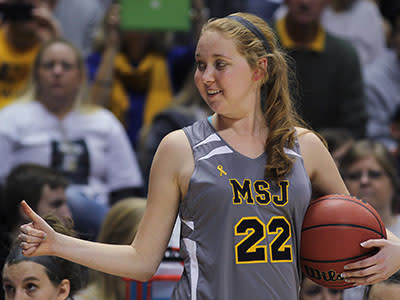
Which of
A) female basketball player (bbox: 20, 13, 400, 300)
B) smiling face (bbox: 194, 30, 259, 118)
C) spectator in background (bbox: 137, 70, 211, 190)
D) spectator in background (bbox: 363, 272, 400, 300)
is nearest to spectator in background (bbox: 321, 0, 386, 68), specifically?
spectator in background (bbox: 137, 70, 211, 190)

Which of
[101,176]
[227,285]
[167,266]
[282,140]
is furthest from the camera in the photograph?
[101,176]

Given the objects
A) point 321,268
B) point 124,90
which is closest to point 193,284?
point 321,268

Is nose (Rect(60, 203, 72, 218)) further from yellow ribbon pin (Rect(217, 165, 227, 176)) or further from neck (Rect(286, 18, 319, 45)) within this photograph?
neck (Rect(286, 18, 319, 45))

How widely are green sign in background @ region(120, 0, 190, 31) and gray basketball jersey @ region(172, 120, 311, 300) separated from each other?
145 inches

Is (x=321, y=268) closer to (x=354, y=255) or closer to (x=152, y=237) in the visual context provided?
(x=354, y=255)

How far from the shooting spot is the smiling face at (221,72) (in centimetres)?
288

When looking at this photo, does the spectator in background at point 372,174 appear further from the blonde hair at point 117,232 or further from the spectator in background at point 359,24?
the spectator in background at point 359,24

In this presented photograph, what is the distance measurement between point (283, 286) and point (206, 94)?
805mm

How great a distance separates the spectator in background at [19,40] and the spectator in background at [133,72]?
1.61 ft

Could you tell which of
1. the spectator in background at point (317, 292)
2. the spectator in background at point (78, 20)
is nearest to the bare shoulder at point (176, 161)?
the spectator in background at point (317, 292)

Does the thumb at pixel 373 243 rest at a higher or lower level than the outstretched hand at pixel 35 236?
lower

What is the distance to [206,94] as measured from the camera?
115 inches

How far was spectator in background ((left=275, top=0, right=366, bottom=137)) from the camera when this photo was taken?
6.48 m

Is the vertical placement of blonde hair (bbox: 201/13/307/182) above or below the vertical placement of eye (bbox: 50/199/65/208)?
above
